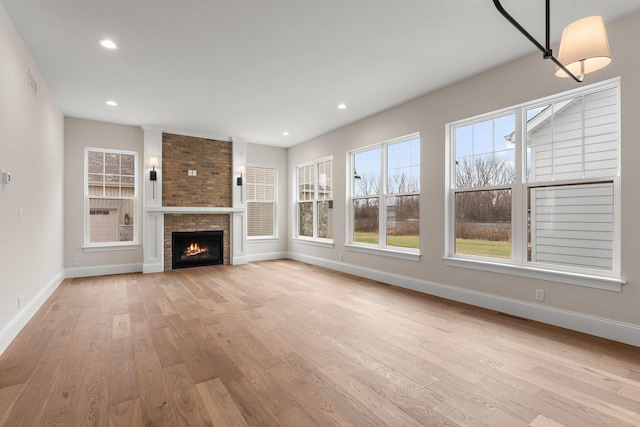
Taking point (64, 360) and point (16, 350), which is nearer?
point (64, 360)

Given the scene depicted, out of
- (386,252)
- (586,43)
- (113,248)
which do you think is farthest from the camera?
(113,248)

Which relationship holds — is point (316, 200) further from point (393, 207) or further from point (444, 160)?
point (444, 160)

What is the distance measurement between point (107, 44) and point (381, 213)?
4.39m

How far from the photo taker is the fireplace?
6633mm

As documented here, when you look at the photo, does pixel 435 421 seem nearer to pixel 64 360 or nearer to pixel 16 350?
pixel 64 360

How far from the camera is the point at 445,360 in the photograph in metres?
2.50

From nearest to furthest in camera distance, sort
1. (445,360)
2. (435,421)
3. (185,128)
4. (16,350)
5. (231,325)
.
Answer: (435,421), (445,360), (16,350), (231,325), (185,128)

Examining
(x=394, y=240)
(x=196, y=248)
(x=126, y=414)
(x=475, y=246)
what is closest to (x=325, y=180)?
(x=394, y=240)

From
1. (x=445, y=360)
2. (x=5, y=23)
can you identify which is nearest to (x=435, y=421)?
(x=445, y=360)

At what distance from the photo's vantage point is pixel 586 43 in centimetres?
181

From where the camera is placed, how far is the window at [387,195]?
4969 mm

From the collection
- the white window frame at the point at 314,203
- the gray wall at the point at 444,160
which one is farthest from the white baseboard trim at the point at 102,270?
the gray wall at the point at 444,160

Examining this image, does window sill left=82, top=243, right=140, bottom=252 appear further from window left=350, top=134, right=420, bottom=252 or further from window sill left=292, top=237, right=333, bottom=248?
window left=350, top=134, right=420, bottom=252

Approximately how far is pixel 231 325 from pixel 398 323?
1793mm
